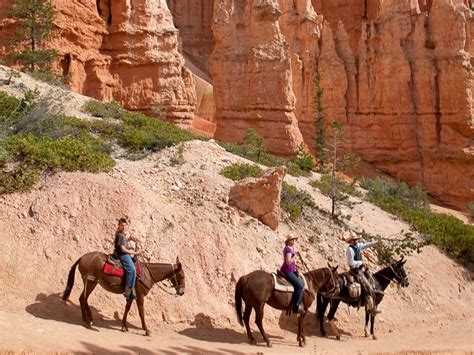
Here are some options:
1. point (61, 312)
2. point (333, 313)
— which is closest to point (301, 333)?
point (333, 313)

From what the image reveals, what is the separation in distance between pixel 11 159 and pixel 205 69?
39.5 m

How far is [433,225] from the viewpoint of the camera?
18.1 m

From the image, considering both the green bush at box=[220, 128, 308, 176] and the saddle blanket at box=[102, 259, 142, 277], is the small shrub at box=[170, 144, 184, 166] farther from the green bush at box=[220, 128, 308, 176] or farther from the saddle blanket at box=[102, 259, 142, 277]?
the saddle blanket at box=[102, 259, 142, 277]

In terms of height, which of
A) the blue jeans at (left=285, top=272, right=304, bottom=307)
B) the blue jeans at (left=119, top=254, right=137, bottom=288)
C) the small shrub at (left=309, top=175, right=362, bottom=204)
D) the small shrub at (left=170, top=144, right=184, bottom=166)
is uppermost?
the small shrub at (left=170, top=144, right=184, bottom=166)

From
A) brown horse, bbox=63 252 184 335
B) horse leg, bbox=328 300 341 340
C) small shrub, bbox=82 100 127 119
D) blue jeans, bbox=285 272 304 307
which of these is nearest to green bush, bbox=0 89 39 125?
small shrub, bbox=82 100 127 119

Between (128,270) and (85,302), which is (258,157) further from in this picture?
(85,302)

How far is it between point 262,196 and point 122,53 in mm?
13691

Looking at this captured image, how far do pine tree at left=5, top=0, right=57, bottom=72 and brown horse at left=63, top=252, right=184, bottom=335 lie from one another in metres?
14.0

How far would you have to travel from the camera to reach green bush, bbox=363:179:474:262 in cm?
1709

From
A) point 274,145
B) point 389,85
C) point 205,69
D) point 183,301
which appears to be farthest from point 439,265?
point 205,69

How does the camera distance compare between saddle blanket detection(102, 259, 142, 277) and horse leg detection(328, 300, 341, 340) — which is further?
horse leg detection(328, 300, 341, 340)

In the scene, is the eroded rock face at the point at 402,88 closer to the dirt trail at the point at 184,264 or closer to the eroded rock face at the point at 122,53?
the eroded rock face at the point at 122,53

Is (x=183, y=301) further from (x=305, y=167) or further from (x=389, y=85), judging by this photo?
(x=389, y=85)

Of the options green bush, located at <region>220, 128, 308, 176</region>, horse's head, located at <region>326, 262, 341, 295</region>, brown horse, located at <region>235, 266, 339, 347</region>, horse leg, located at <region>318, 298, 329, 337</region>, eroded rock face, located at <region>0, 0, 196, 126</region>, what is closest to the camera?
brown horse, located at <region>235, 266, 339, 347</region>
